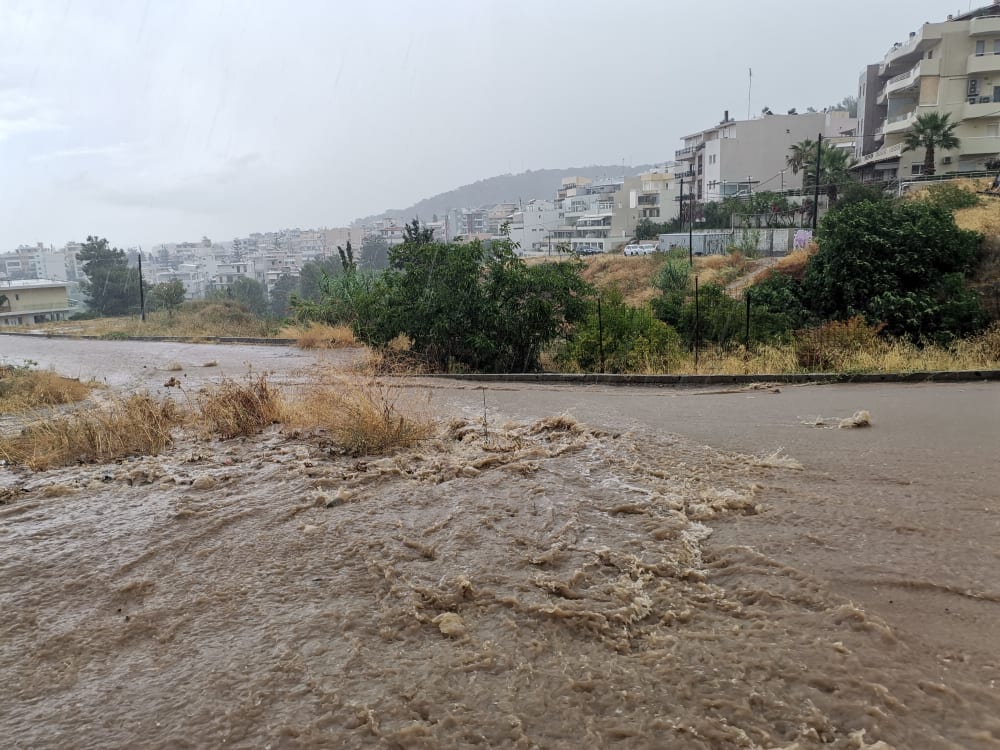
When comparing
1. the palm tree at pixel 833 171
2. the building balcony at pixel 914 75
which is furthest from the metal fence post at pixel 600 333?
the building balcony at pixel 914 75

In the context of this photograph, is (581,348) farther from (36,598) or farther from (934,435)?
(36,598)

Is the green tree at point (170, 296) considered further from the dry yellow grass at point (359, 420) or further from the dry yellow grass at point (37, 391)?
the dry yellow grass at point (359, 420)

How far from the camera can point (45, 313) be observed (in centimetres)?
5566

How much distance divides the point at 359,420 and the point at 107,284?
61.6m

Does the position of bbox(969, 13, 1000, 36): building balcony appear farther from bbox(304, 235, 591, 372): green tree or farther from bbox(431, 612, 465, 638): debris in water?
bbox(431, 612, 465, 638): debris in water

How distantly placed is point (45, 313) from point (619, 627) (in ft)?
207

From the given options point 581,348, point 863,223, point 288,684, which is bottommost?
point 288,684

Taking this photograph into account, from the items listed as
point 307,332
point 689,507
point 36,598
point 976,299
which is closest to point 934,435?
point 689,507

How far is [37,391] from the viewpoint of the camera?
38.9ft

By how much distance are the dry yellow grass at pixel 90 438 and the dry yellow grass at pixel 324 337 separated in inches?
460

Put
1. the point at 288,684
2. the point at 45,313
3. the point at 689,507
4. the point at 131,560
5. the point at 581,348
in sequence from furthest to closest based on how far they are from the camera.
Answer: the point at 45,313 → the point at 581,348 → the point at 689,507 → the point at 131,560 → the point at 288,684

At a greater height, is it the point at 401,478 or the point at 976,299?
the point at 976,299

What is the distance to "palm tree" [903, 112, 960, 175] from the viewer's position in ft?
137

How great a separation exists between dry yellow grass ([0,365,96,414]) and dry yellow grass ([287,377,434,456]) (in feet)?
15.6
